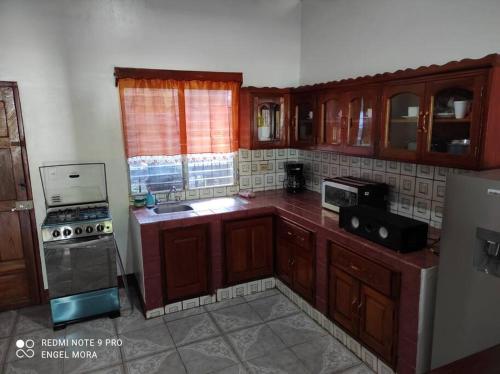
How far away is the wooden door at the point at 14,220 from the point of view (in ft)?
9.36

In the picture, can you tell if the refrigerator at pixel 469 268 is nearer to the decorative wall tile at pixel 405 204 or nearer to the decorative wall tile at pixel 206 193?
the decorative wall tile at pixel 405 204

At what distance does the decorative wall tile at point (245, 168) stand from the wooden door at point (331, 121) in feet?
2.86

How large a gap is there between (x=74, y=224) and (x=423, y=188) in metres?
2.58

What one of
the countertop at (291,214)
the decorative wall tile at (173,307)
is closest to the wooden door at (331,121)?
the countertop at (291,214)

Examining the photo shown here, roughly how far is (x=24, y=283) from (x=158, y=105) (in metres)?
1.94

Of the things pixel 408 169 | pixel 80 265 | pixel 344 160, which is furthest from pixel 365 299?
pixel 80 265

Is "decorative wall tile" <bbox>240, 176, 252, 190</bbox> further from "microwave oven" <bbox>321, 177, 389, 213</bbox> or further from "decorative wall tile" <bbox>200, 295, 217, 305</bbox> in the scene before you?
"decorative wall tile" <bbox>200, 295, 217, 305</bbox>

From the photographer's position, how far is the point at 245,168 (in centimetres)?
375

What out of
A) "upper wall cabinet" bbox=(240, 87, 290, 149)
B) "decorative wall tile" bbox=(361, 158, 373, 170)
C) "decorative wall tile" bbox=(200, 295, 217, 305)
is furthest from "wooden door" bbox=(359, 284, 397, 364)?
"upper wall cabinet" bbox=(240, 87, 290, 149)

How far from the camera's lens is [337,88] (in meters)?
2.88

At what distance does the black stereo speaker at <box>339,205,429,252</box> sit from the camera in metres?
2.10

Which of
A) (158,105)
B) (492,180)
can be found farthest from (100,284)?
(492,180)

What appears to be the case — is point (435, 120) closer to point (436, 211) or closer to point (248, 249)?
point (436, 211)

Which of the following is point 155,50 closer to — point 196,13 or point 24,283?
point 196,13
